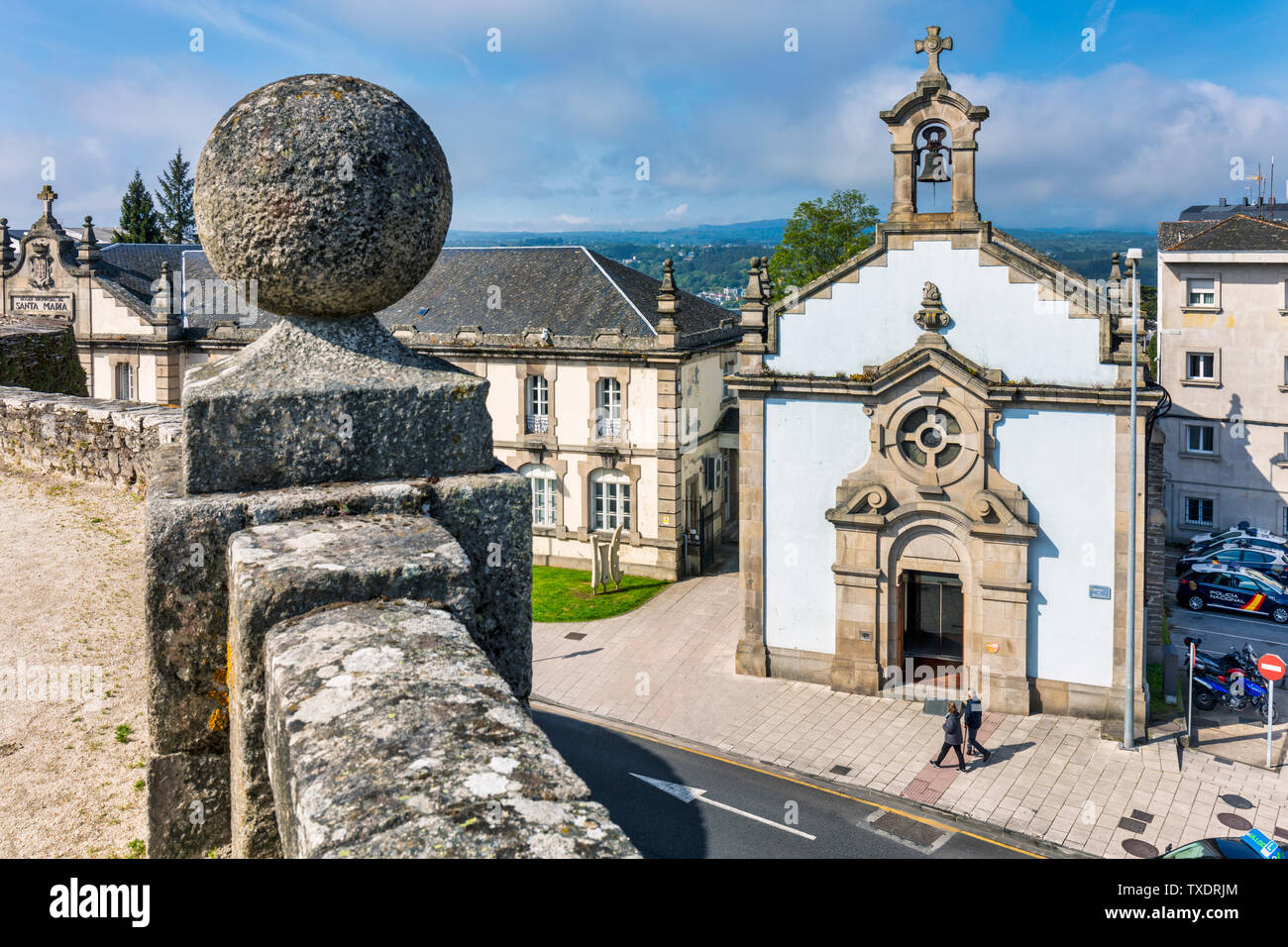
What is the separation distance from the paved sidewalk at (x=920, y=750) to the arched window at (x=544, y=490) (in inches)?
351

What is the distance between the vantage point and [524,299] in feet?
138

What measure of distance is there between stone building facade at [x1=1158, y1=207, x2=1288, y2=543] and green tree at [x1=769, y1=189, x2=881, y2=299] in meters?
15.0

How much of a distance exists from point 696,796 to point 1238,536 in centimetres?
3078

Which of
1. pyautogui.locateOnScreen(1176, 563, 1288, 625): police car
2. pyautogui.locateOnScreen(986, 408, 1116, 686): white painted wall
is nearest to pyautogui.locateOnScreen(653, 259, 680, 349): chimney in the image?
pyautogui.locateOnScreen(986, 408, 1116, 686): white painted wall

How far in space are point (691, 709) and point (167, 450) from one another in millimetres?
22410

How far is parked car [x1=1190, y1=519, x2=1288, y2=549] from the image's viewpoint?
41969mm

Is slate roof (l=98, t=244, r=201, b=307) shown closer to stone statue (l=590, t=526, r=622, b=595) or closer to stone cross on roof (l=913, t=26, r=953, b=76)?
stone statue (l=590, t=526, r=622, b=595)

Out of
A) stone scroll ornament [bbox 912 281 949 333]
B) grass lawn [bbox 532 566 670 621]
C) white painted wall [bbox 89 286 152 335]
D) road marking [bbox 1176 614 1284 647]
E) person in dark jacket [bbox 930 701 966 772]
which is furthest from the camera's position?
white painted wall [bbox 89 286 152 335]

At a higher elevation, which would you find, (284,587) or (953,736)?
(284,587)

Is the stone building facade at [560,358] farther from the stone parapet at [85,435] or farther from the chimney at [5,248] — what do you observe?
the stone parapet at [85,435]

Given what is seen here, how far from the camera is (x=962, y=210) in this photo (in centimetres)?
2636

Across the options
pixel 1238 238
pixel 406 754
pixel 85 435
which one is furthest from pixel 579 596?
pixel 406 754

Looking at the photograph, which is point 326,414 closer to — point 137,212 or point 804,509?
point 804,509
